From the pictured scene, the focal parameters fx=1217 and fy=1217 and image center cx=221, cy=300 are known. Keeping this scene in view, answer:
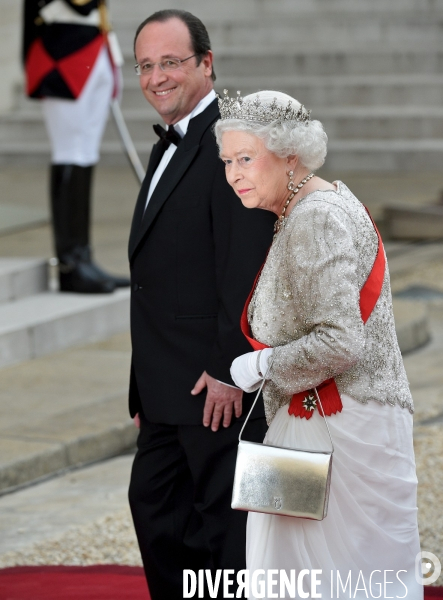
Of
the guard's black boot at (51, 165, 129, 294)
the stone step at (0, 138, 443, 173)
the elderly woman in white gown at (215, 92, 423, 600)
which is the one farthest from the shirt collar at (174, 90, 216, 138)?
the stone step at (0, 138, 443, 173)

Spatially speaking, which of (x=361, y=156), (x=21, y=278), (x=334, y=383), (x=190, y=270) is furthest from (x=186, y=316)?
(x=361, y=156)

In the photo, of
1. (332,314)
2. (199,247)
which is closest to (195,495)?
(199,247)

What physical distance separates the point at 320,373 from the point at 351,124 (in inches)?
515

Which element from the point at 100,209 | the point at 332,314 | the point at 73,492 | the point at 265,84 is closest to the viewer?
the point at 332,314

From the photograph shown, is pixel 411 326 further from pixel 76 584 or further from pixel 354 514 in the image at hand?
pixel 354 514

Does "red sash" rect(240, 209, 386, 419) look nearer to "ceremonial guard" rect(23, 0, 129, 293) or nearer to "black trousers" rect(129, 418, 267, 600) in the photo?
"black trousers" rect(129, 418, 267, 600)

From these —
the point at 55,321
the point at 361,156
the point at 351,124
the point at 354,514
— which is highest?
the point at 354,514

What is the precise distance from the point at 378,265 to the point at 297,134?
328 mm

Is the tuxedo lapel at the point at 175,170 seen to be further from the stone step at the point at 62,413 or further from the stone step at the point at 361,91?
the stone step at the point at 361,91

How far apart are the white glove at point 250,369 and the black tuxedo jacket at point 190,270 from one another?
0.36 m

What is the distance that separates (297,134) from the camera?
2592 millimetres

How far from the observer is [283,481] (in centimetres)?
253

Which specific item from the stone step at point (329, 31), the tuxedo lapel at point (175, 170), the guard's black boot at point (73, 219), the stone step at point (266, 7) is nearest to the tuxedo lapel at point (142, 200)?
the tuxedo lapel at point (175, 170)

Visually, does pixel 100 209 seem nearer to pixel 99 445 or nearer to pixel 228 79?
pixel 228 79
